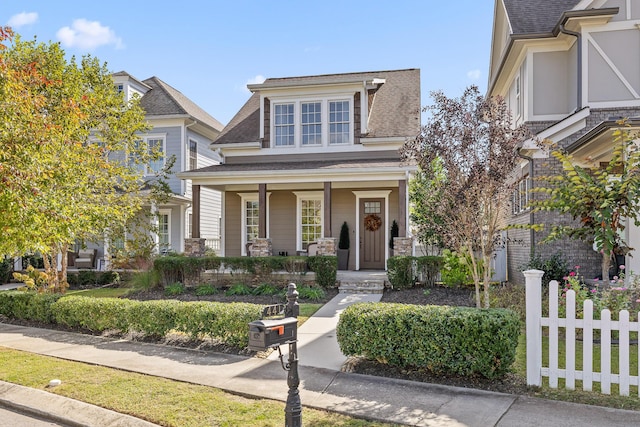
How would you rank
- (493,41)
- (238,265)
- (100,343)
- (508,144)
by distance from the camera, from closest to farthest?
1. (508,144)
2. (100,343)
3. (238,265)
4. (493,41)

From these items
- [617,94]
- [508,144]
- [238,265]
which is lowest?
[238,265]

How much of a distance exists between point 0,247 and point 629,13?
574 inches

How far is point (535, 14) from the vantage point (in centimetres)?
1377

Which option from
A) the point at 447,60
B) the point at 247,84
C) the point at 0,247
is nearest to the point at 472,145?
the point at 0,247

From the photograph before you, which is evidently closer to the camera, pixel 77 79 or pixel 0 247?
pixel 0 247

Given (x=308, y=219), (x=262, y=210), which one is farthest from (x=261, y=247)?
(x=308, y=219)

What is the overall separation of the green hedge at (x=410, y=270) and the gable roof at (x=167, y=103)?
37.6 ft

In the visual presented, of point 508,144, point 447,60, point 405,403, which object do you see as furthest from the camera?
point 447,60

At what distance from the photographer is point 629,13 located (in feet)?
39.4

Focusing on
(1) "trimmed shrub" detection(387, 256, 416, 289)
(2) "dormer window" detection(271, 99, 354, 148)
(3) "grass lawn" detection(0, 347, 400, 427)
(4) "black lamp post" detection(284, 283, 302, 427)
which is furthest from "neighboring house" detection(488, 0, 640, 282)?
(4) "black lamp post" detection(284, 283, 302, 427)

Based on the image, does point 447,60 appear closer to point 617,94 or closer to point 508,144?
point 617,94

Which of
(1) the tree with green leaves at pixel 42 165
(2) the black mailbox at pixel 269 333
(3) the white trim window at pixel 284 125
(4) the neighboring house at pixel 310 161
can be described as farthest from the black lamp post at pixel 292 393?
(3) the white trim window at pixel 284 125

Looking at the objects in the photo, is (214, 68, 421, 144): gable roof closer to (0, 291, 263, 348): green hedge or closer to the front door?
the front door

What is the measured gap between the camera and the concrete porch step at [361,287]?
42.8ft
